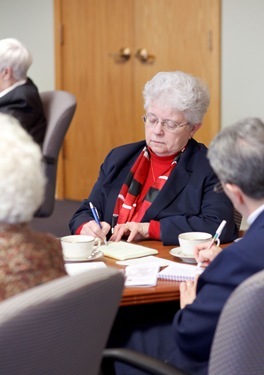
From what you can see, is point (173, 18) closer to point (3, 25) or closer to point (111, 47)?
point (111, 47)

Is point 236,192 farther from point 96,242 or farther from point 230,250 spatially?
point 96,242

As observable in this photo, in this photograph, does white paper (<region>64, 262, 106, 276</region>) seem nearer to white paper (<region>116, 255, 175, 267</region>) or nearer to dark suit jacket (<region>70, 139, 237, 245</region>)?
white paper (<region>116, 255, 175, 267</region>)

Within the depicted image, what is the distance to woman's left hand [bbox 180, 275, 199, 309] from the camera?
1.73m

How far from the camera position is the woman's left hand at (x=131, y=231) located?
233 cm

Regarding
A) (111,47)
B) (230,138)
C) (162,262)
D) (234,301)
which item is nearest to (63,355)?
(234,301)

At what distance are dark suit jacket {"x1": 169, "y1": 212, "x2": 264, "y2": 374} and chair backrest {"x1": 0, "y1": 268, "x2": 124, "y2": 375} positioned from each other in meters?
0.35

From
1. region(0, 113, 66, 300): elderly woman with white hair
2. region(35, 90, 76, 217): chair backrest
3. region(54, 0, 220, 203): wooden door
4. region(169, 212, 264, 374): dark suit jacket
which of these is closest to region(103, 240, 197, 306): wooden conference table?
region(169, 212, 264, 374): dark suit jacket

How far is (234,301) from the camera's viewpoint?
129cm

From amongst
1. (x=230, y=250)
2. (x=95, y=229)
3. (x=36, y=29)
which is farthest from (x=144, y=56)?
(x=230, y=250)

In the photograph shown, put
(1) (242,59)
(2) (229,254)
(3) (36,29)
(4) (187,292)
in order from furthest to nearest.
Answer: (3) (36,29)
(1) (242,59)
(4) (187,292)
(2) (229,254)

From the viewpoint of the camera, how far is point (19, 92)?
408 cm

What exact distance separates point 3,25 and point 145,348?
497 centimetres

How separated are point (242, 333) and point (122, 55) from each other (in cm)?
449

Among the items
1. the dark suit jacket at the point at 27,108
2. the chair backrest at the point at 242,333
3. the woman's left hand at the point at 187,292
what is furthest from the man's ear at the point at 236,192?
the dark suit jacket at the point at 27,108
